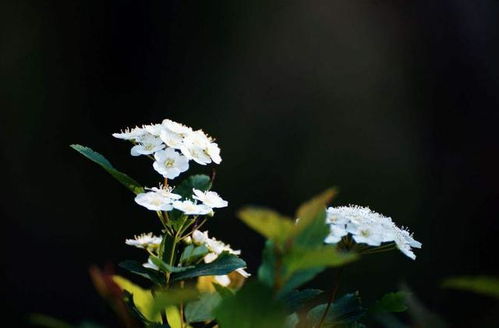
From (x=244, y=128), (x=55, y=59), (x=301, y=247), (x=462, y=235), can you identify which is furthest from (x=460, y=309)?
(x=301, y=247)

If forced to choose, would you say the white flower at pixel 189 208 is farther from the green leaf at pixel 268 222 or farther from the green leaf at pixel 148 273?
the green leaf at pixel 268 222

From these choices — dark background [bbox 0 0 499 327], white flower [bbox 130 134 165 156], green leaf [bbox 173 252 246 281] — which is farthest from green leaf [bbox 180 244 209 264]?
dark background [bbox 0 0 499 327]

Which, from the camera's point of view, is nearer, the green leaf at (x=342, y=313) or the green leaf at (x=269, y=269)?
the green leaf at (x=269, y=269)

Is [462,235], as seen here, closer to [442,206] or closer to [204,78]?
[442,206]

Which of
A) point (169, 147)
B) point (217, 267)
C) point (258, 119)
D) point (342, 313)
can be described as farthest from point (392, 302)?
point (258, 119)

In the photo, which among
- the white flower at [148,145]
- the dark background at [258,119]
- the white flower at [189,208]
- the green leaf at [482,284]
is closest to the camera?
the green leaf at [482,284]

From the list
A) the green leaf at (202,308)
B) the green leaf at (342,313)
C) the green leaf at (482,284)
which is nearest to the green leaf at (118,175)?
the green leaf at (202,308)

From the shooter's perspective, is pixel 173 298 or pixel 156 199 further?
pixel 156 199

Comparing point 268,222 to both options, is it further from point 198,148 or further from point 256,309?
point 198,148
